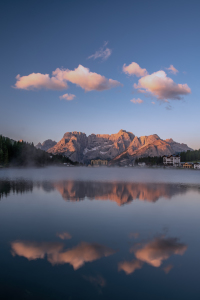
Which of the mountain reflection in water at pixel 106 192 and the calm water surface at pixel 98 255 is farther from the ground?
the calm water surface at pixel 98 255

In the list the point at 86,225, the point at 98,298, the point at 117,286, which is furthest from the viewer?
the point at 86,225

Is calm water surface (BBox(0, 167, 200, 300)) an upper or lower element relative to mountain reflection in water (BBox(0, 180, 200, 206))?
upper

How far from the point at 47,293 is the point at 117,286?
343 cm

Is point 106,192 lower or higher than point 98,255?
lower

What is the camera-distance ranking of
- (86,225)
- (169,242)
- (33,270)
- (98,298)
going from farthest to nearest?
1. (86,225)
2. (169,242)
3. (33,270)
4. (98,298)

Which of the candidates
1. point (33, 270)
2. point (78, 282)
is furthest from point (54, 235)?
point (78, 282)

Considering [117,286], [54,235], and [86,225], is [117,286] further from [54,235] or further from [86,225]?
[86,225]

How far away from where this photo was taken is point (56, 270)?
11.9 m

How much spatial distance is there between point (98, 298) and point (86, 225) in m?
10.8

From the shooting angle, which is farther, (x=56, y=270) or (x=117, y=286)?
(x=56, y=270)

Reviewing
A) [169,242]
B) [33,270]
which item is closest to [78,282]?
[33,270]

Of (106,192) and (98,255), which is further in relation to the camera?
(106,192)

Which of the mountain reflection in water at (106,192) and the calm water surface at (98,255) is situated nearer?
the calm water surface at (98,255)

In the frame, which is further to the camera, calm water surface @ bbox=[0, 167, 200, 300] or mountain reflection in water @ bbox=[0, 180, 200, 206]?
mountain reflection in water @ bbox=[0, 180, 200, 206]
